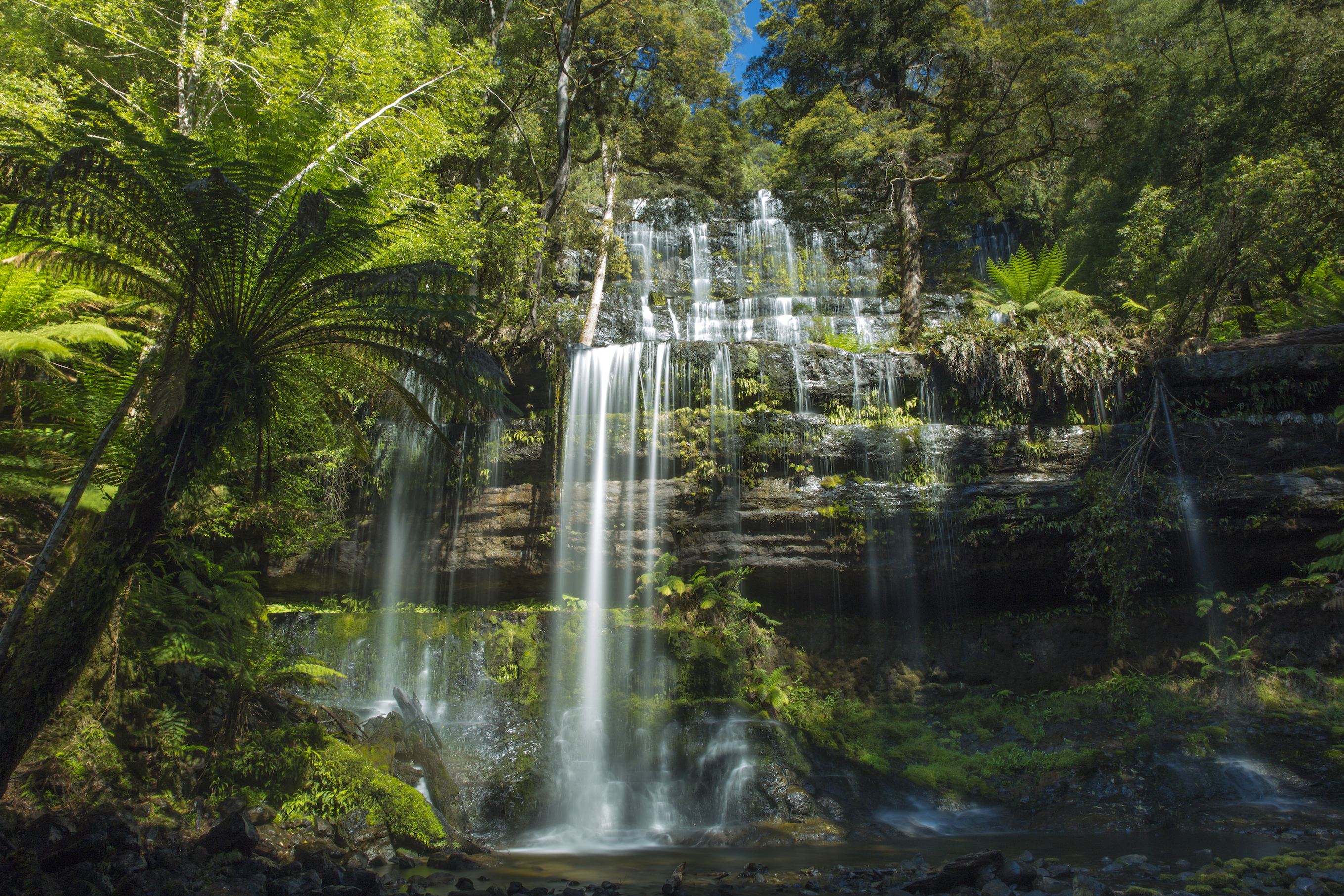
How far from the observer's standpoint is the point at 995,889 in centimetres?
497

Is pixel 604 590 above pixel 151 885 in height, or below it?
above

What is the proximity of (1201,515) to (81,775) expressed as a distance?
14.3 metres

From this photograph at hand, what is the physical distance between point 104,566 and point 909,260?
13885 millimetres

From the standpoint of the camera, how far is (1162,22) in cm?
1917

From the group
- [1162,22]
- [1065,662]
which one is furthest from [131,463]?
[1162,22]

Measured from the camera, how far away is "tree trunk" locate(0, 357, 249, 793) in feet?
15.4

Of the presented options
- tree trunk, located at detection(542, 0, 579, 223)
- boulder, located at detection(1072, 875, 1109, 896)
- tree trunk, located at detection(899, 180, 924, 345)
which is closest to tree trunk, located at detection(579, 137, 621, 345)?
tree trunk, located at detection(542, 0, 579, 223)

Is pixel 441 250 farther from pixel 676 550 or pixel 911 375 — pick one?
pixel 911 375

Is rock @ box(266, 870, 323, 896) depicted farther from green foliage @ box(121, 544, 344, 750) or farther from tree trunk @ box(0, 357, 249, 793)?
green foliage @ box(121, 544, 344, 750)

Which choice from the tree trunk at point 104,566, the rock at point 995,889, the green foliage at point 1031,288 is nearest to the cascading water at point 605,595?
the green foliage at point 1031,288

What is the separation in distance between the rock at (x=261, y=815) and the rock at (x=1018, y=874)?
6139 millimetres

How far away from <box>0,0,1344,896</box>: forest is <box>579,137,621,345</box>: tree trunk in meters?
0.19

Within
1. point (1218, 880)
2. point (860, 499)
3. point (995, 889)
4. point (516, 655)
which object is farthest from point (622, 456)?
point (1218, 880)

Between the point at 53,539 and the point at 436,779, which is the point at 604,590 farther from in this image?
the point at 53,539
